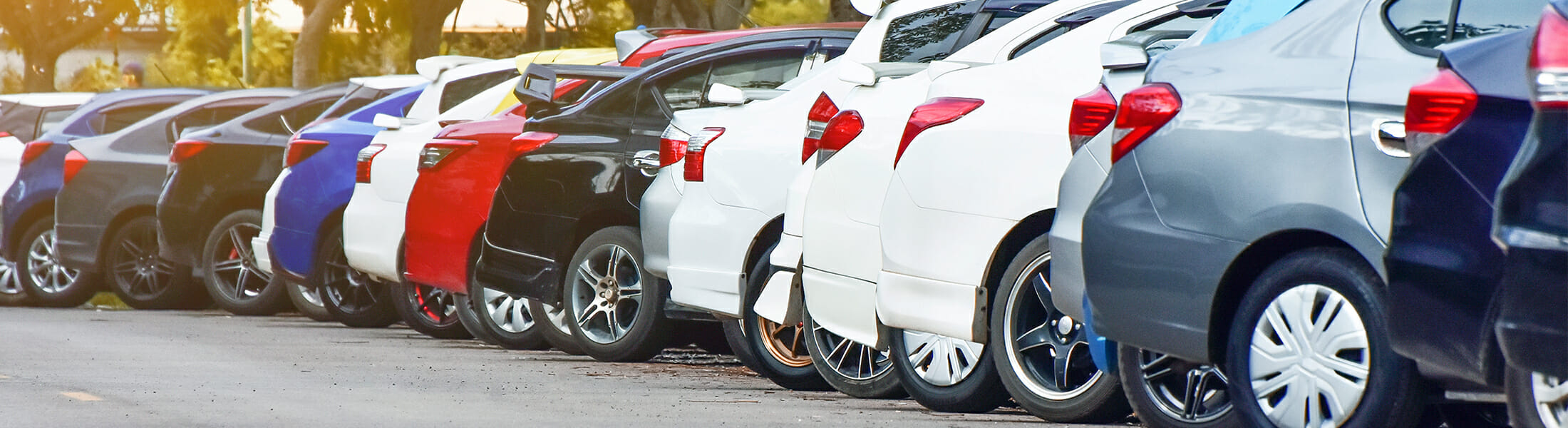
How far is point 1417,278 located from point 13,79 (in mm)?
55949

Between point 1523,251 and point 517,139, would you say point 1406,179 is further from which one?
point 517,139

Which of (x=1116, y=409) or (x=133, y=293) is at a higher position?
(x=1116, y=409)

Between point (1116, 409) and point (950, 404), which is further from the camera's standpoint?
point (950, 404)

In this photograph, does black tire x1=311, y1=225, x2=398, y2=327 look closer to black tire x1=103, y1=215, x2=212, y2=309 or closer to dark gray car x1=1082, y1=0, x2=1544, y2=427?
black tire x1=103, y1=215, x2=212, y2=309

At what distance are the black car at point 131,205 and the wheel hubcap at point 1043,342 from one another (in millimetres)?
8871

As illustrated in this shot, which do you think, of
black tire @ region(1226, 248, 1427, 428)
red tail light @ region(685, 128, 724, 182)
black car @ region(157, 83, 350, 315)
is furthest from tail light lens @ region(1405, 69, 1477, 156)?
black car @ region(157, 83, 350, 315)

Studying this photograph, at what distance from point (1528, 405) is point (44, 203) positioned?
12.8 m

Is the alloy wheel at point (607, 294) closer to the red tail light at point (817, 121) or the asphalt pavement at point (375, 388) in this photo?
the asphalt pavement at point (375, 388)

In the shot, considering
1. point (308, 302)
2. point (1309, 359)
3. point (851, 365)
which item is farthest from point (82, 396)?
point (308, 302)

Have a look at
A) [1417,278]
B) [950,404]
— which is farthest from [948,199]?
[1417,278]

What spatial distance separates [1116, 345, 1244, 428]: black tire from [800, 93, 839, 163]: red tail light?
6.78ft

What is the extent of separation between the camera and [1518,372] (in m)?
4.33

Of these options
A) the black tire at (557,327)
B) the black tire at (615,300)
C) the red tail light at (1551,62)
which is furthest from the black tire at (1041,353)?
the black tire at (557,327)

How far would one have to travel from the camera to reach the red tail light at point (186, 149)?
13289mm
